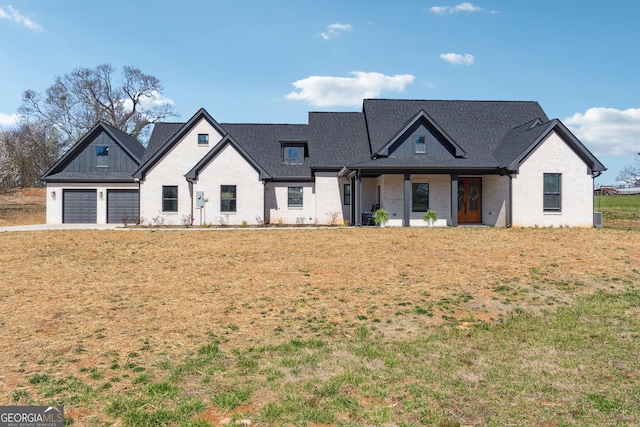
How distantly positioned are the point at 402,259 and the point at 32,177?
5828 cm

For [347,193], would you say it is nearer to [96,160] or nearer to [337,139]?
[337,139]

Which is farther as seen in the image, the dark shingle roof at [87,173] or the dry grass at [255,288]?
the dark shingle roof at [87,173]

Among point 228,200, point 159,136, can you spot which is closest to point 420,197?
point 228,200

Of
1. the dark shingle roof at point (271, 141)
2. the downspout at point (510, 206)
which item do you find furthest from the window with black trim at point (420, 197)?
the dark shingle roof at point (271, 141)

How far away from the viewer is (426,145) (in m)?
24.1

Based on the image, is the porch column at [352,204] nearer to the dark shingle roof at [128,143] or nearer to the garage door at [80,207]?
the dark shingle roof at [128,143]

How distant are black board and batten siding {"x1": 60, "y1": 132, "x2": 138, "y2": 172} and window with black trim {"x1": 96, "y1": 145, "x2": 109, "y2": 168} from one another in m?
0.09

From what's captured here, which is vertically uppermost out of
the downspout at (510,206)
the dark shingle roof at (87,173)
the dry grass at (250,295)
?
the dark shingle roof at (87,173)

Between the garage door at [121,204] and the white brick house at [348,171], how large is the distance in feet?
0.22

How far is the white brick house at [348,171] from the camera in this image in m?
22.7

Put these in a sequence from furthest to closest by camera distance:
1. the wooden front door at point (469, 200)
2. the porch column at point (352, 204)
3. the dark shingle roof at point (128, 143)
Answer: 1. the dark shingle roof at point (128, 143)
2. the porch column at point (352, 204)
3. the wooden front door at point (469, 200)

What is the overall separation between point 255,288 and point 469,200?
1930 centimetres

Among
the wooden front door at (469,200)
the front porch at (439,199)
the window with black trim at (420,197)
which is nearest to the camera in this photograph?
the front porch at (439,199)

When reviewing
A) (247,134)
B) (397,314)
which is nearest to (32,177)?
(247,134)
